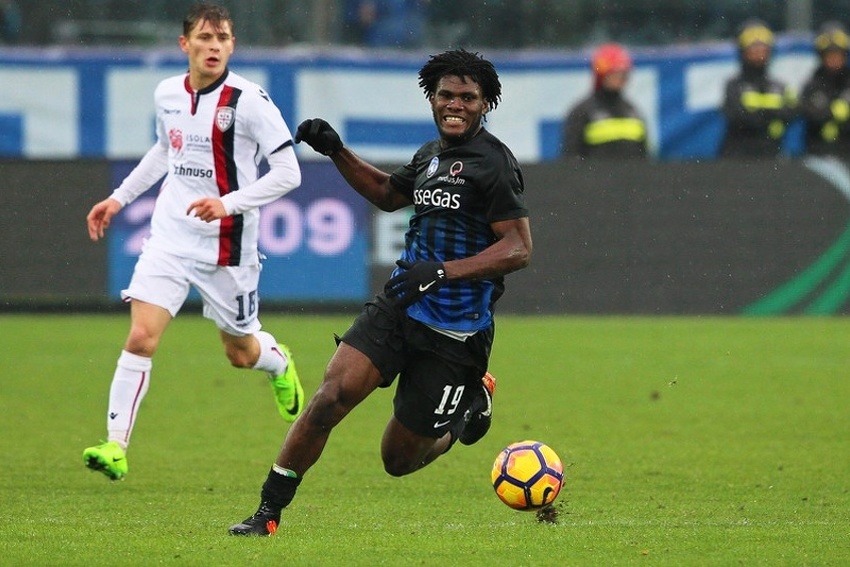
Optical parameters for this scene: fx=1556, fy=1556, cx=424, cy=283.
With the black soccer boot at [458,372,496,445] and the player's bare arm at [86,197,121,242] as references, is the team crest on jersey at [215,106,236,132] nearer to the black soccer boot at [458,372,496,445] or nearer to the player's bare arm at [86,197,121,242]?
the player's bare arm at [86,197,121,242]

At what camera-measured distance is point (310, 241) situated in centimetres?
1664

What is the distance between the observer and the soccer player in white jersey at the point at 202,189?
318 inches

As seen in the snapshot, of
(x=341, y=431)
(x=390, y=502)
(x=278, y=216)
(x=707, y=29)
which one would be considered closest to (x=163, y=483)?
(x=390, y=502)

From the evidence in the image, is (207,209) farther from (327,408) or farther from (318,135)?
(327,408)

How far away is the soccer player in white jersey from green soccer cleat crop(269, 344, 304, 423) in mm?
684

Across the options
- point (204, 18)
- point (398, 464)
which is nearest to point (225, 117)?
point (204, 18)

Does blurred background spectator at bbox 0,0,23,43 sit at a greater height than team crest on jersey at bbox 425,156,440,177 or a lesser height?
lesser

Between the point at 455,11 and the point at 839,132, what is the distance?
4928 millimetres

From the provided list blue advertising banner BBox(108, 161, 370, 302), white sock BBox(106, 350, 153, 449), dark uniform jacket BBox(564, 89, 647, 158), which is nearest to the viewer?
white sock BBox(106, 350, 153, 449)

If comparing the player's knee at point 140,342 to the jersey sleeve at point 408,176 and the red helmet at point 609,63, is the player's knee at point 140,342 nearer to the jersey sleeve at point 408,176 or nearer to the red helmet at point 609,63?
the jersey sleeve at point 408,176

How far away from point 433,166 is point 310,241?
990 centimetres

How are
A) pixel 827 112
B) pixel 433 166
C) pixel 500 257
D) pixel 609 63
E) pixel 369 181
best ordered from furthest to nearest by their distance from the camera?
pixel 827 112
pixel 609 63
pixel 369 181
pixel 433 166
pixel 500 257

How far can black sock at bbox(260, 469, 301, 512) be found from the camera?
6.59 m

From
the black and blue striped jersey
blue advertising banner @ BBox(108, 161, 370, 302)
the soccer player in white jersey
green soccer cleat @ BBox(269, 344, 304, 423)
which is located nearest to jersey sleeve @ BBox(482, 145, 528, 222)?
the black and blue striped jersey
